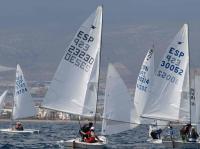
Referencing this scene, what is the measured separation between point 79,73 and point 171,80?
9683mm

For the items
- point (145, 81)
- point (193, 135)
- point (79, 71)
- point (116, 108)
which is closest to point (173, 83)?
point (193, 135)

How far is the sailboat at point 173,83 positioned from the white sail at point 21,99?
34.5 meters

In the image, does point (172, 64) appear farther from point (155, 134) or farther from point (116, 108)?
point (155, 134)

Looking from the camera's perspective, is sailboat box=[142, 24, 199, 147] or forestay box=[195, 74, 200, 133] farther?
forestay box=[195, 74, 200, 133]

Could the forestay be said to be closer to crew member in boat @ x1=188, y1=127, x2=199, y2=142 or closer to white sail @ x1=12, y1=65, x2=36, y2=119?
crew member in boat @ x1=188, y1=127, x2=199, y2=142

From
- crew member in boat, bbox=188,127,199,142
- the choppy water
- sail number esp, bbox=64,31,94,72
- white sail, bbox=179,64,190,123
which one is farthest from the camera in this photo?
the choppy water

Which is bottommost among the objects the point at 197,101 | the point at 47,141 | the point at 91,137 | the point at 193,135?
the point at 91,137

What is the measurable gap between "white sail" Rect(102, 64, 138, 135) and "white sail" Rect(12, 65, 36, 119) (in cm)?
3943

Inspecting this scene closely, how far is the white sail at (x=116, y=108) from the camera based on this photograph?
55.6 m

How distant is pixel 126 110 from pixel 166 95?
8.01m

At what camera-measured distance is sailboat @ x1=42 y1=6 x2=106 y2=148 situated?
2219 inches

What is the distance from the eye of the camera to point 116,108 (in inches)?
2208

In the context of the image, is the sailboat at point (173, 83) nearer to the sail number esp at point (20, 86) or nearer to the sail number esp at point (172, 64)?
the sail number esp at point (172, 64)

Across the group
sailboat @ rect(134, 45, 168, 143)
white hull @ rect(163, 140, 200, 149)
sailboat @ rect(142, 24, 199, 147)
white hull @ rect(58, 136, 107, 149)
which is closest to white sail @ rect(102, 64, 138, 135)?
white hull @ rect(58, 136, 107, 149)
